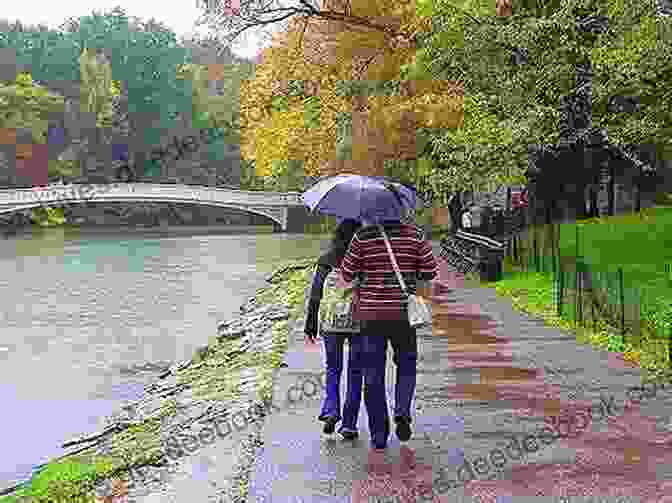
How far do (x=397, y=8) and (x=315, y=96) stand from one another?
4476mm

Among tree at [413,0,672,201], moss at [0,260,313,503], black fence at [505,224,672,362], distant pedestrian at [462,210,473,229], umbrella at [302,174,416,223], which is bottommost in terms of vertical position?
moss at [0,260,313,503]

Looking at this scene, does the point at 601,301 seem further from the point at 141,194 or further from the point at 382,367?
the point at 141,194

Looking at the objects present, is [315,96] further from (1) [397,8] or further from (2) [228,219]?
(2) [228,219]

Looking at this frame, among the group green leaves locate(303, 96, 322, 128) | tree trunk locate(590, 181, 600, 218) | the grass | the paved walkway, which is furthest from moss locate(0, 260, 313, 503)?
tree trunk locate(590, 181, 600, 218)

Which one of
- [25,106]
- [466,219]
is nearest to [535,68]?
[466,219]

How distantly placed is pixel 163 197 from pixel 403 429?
205ft

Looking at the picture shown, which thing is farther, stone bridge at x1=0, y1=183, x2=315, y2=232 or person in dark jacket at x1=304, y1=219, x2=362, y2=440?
stone bridge at x1=0, y1=183, x2=315, y2=232

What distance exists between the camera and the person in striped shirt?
7852 mm

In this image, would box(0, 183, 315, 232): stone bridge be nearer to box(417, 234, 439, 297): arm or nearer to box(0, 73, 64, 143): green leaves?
box(0, 73, 64, 143): green leaves

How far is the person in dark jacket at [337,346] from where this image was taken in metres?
8.14

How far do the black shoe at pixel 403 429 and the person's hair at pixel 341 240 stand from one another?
1.23 metres

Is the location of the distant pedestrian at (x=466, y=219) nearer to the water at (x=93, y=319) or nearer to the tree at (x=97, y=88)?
the water at (x=93, y=319)

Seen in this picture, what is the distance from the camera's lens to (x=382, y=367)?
8.04m

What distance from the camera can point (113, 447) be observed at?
11406 mm
